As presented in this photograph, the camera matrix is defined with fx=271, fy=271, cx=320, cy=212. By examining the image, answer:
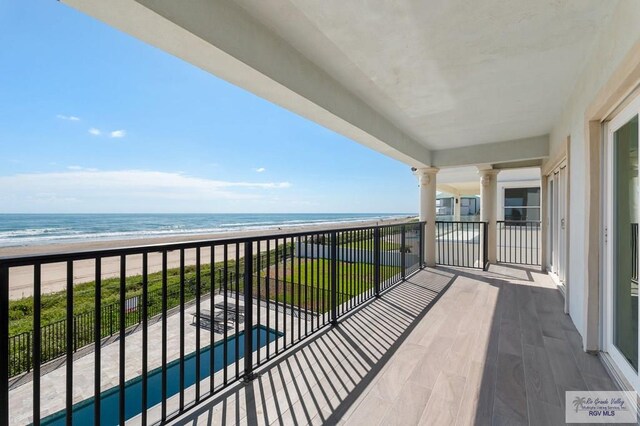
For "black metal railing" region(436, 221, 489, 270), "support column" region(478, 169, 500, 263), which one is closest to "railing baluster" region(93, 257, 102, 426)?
"black metal railing" region(436, 221, 489, 270)

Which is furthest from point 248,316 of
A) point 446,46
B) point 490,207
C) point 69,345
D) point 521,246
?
point 521,246

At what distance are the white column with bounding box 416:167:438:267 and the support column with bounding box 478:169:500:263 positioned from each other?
1.25 meters

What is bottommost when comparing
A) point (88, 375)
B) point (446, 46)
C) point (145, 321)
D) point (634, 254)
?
point (88, 375)

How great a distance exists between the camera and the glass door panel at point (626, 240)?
1.71 meters

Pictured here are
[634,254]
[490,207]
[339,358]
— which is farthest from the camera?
[490,207]

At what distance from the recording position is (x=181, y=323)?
1.50m

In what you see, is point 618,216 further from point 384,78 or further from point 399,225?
point 399,225

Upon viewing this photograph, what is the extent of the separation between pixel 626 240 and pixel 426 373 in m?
1.63

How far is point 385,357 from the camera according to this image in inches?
81.2

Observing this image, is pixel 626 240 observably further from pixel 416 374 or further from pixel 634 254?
pixel 416 374

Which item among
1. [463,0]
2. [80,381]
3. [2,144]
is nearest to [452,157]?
[463,0]

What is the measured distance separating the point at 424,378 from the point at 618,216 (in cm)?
179

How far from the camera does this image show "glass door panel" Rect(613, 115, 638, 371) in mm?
1708

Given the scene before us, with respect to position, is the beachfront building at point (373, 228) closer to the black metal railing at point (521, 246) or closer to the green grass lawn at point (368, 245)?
the green grass lawn at point (368, 245)
